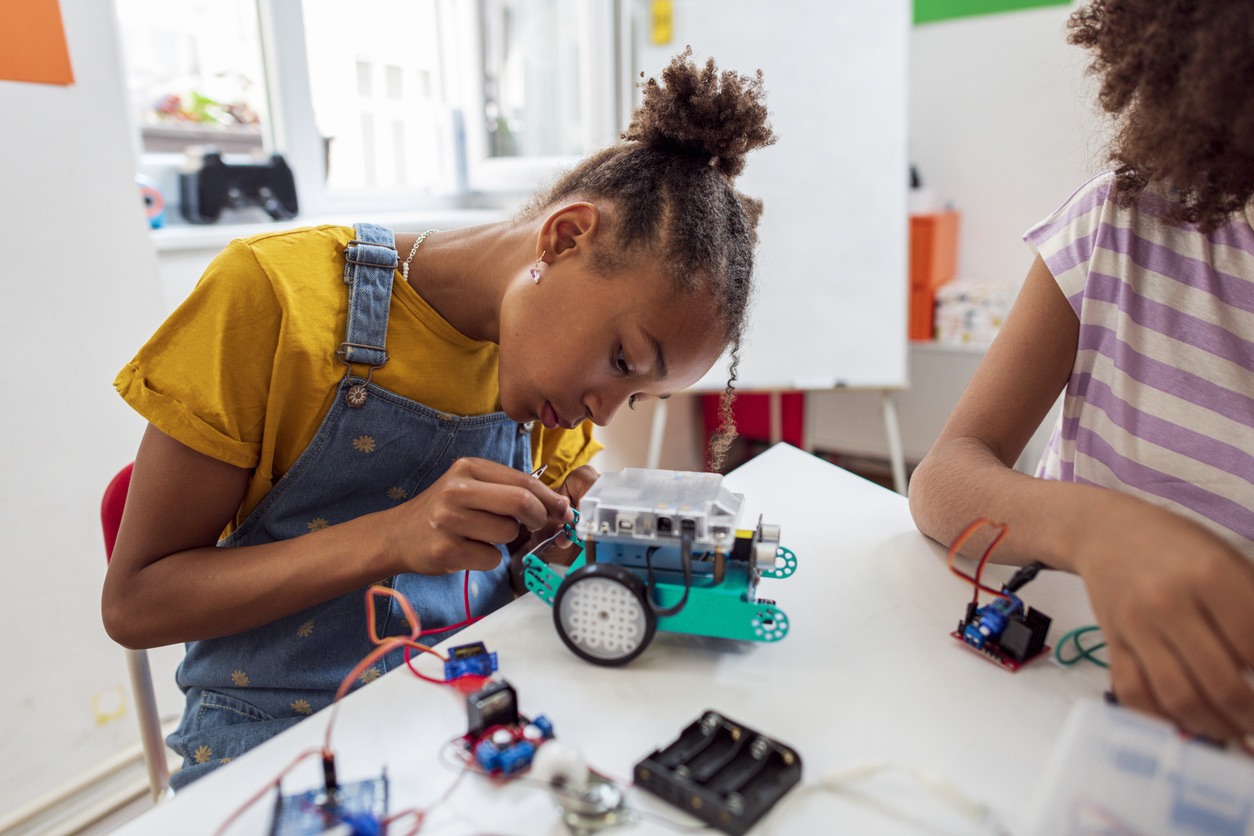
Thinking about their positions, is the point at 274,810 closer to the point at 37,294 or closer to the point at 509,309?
the point at 509,309

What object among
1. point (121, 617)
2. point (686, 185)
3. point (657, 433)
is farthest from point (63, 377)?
point (657, 433)

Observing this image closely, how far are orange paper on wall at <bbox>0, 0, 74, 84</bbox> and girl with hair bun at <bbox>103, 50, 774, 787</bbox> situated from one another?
2.01 feet

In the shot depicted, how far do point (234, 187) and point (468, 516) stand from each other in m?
1.45

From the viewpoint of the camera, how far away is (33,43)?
1131mm

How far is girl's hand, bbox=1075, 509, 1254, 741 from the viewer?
0.49 meters

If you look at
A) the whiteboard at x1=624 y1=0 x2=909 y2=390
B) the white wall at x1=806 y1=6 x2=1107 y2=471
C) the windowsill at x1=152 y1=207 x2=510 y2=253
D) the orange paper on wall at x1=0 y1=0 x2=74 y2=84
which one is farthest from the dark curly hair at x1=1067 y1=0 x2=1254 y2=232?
the white wall at x1=806 y1=6 x2=1107 y2=471

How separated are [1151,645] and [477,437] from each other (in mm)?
667

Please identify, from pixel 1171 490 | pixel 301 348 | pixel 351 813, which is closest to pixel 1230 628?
pixel 1171 490

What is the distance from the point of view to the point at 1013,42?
255 cm

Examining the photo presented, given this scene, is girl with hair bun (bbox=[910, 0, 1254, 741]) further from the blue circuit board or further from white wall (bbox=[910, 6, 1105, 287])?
white wall (bbox=[910, 6, 1105, 287])

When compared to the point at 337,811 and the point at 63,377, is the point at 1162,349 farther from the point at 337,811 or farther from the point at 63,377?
the point at 63,377

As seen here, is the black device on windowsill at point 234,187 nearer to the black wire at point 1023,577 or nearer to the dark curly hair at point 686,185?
the dark curly hair at point 686,185

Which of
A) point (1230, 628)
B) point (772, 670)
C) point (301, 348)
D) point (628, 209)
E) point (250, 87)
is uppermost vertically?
point (250, 87)

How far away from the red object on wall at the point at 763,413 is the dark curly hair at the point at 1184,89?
2.08 meters
